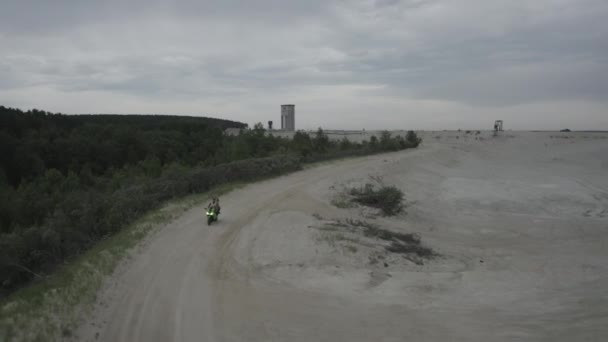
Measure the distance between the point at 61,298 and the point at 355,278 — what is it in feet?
24.2

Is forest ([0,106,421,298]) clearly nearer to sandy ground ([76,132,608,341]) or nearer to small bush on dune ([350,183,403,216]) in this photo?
sandy ground ([76,132,608,341])

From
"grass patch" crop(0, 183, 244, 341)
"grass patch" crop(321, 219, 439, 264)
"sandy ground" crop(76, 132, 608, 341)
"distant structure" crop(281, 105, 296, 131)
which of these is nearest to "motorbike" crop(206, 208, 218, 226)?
"sandy ground" crop(76, 132, 608, 341)

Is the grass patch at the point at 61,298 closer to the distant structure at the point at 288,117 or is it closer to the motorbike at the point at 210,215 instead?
the motorbike at the point at 210,215

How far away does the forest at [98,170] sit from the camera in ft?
40.1

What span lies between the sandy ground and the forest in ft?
8.06

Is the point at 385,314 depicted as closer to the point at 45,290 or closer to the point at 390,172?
the point at 45,290

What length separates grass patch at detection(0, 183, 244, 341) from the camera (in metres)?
7.34

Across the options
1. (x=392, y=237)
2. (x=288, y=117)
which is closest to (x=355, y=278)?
(x=392, y=237)

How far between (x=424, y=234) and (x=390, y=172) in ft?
48.3

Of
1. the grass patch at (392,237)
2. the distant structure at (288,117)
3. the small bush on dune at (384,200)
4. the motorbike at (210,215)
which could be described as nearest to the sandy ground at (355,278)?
the motorbike at (210,215)

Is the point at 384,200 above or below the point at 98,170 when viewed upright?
above

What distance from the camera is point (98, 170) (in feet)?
231

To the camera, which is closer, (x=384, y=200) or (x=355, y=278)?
(x=355, y=278)

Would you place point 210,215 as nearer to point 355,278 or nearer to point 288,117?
point 355,278
